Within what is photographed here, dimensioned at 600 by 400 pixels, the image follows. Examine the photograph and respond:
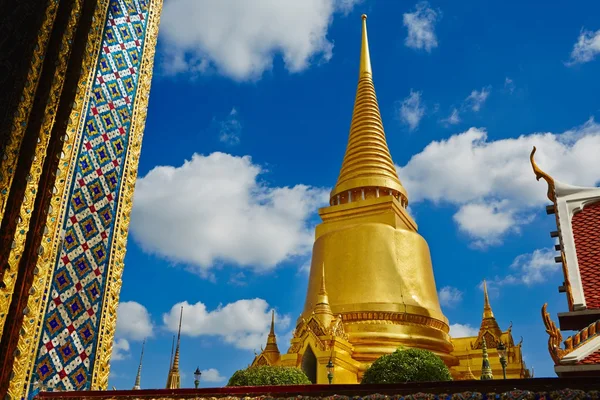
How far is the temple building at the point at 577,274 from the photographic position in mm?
4512

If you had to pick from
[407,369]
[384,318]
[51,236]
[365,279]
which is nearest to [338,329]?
[384,318]

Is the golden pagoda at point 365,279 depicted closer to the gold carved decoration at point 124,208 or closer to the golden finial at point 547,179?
the golden finial at point 547,179

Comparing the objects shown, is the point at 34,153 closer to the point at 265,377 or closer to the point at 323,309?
the point at 265,377

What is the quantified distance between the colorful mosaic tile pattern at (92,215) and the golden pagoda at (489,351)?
14899mm

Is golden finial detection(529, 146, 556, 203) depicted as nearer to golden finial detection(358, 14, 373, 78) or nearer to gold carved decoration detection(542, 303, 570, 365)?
gold carved decoration detection(542, 303, 570, 365)

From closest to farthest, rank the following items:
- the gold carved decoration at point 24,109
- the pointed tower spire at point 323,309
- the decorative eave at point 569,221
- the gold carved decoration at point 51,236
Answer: the gold carved decoration at point 51,236, the gold carved decoration at point 24,109, the decorative eave at point 569,221, the pointed tower spire at point 323,309

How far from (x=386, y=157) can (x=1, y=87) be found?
63.3 feet

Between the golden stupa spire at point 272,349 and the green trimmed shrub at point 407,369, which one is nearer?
the green trimmed shrub at point 407,369

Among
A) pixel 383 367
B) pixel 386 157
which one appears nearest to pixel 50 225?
pixel 383 367

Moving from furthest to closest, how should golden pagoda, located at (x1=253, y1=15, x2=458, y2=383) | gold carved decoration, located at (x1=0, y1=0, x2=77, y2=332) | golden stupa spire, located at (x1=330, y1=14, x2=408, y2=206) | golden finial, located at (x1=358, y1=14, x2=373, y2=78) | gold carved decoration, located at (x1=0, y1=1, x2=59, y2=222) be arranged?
golden finial, located at (x1=358, y1=14, x2=373, y2=78)
golden stupa spire, located at (x1=330, y1=14, x2=408, y2=206)
golden pagoda, located at (x1=253, y1=15, x2=458, y2=383)
gold carved decoration, located at (x1=0, y1=1, x2=59, y2=222)
gold carved decoration, located at (x1=0, y1=0, x2=77, y2=332)

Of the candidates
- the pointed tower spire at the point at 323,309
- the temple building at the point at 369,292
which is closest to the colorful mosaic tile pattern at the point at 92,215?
the temple building at the point at 369,292

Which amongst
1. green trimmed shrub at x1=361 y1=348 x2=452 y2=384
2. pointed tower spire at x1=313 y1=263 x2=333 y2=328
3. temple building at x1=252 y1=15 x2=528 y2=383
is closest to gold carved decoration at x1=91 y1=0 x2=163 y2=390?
green trimmed shrub at x1=361 y1=348 x2=452 y2=384

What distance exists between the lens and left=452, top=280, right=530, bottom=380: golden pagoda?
1723 centimetres

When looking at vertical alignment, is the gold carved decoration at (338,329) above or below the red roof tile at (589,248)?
above
